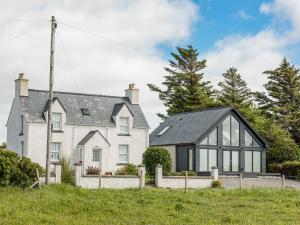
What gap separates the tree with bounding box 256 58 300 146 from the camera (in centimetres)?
7271

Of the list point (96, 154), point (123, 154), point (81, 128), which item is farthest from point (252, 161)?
point (81, 128)

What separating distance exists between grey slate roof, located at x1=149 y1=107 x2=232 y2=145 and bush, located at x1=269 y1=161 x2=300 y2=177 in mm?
8371

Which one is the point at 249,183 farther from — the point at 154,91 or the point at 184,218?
the point at 154,91

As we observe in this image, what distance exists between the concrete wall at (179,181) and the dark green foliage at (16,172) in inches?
379

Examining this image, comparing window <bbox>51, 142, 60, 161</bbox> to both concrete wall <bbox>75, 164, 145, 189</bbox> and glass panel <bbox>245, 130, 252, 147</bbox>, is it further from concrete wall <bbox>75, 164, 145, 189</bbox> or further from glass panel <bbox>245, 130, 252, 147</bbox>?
glass panel <bbox>245, 130, 252, 147</bbox>

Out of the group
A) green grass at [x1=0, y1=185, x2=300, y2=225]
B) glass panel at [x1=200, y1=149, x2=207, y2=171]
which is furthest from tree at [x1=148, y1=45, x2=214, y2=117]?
green grass at [x1=0, y1=185, x2=300, y2=225]

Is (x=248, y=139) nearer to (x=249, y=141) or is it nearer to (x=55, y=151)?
(x=249, y=141)

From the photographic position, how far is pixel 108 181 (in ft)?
123

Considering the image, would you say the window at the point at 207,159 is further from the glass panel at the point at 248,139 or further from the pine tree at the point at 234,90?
the pine tree at the point at 234,90

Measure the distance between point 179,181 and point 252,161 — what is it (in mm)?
17291

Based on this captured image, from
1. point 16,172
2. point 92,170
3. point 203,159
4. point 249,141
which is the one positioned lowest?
point 92,170

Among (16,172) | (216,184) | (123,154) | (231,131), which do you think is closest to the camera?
(16,172)

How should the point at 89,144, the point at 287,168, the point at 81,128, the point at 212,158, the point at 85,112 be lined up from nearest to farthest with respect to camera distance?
the point at 89,144 < the point at 81,128 < the point at 85,112 < the point at 212,158 < the point at 287,168

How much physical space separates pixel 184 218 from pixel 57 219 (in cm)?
463
